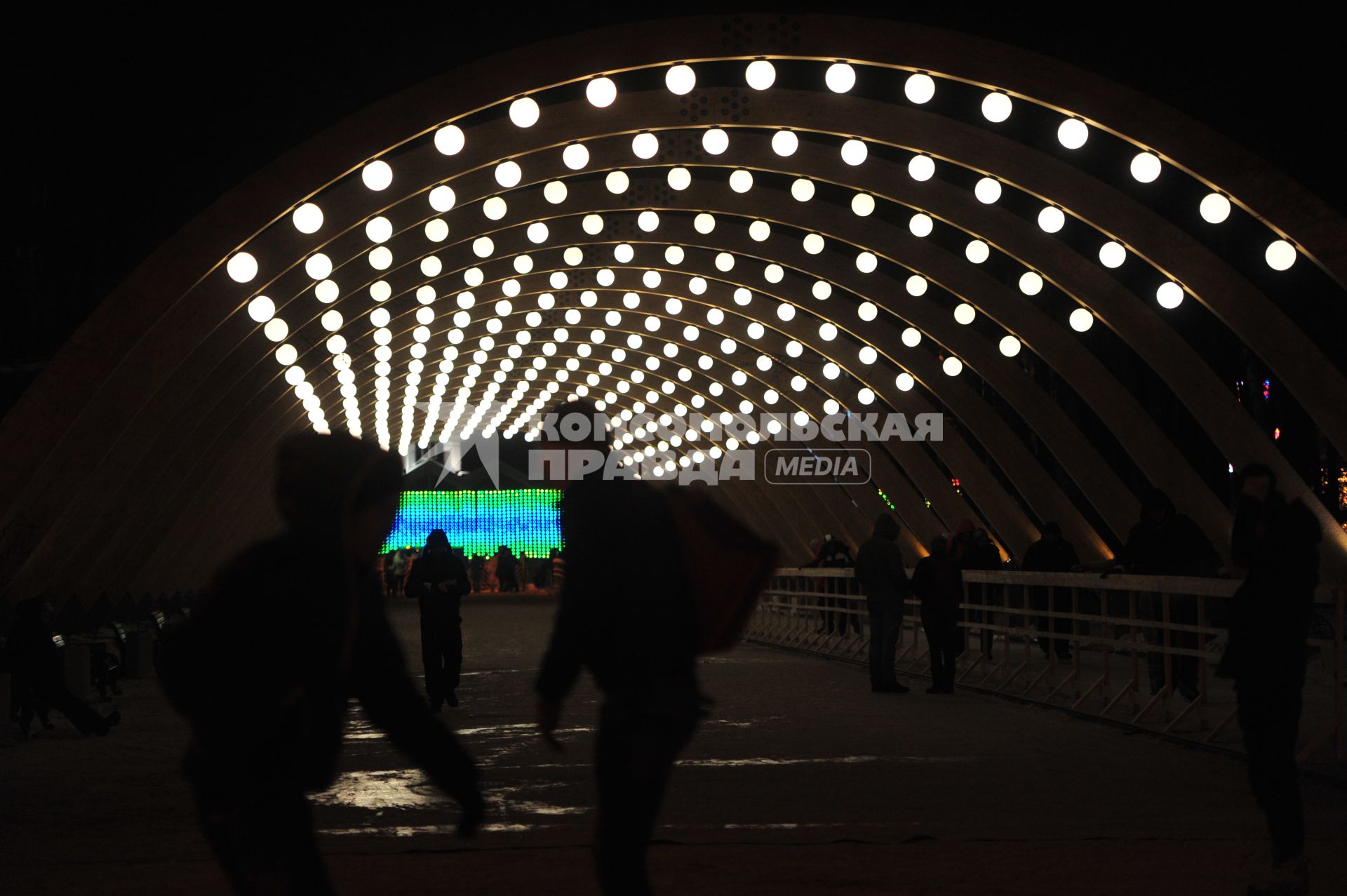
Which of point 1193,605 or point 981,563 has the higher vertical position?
point 981,563

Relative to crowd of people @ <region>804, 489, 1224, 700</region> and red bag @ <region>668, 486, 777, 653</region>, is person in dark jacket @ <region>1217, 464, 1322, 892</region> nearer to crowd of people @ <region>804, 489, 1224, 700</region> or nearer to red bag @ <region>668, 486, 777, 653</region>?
red bag @ <region>668, 486, 777, 653</region>

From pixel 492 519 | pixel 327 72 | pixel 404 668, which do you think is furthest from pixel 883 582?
pixel 492 519

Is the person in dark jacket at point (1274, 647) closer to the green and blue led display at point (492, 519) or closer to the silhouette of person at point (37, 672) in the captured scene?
the silhouette of person at point (37, 672)

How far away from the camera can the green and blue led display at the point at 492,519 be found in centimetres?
6581

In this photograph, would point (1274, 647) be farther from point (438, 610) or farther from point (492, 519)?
point (492, 519)

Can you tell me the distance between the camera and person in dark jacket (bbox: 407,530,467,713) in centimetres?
1453

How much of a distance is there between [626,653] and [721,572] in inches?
13.9

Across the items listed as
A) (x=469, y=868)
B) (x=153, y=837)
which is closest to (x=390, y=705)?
(x=469, y=868)

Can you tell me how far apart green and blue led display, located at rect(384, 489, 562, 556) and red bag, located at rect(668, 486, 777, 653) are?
202 ft

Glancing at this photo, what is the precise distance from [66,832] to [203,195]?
7.39 m

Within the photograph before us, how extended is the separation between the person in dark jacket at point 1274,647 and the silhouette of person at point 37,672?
9770 mm

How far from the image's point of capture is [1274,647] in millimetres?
6191

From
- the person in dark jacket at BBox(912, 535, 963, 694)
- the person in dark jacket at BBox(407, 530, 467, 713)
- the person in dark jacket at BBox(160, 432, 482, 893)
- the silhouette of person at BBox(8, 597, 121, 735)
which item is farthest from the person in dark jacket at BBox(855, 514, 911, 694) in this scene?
the person in dark jacket at BBox(160, 432, 482, 893)

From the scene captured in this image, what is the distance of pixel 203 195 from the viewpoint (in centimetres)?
1378
